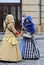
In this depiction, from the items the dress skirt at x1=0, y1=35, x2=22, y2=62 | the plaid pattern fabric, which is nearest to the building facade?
the plaid pattern fabric

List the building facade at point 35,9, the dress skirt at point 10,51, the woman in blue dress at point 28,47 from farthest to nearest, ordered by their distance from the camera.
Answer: the building facade at point 35,9, the woman in blue dress at point 28,47, the dress skirt at point 10,51

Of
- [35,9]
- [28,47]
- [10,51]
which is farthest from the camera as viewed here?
[35,9]

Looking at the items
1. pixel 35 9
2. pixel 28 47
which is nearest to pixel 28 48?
pixel 28 47

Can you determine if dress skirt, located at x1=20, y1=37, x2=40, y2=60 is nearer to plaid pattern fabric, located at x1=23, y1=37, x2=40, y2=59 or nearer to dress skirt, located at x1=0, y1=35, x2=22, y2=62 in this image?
plaid pattern fabric, located at x1=23, y1=37, x2=40, y2=59

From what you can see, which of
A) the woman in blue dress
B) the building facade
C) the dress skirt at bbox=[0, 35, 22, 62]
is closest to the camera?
the dress skirt at bbox=[0, 35, 22, 62]

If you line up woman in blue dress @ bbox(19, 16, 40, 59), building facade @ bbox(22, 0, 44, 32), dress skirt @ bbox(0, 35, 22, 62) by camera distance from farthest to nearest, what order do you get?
building facade @ bbox(22, 0, 44, 32) → woman in blue dress @ bbox(19, 16, 40, 59) → dress skirt @ bbox(0, 35, 22, 62)

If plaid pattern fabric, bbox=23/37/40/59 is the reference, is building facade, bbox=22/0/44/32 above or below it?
above

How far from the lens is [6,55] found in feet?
31.0

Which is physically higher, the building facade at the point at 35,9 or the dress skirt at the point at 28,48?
the building facade at the point at 35,9

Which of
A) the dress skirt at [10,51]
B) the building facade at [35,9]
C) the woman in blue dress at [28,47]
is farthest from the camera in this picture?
the building facade at [35,9]

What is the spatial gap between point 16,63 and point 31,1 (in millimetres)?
12229

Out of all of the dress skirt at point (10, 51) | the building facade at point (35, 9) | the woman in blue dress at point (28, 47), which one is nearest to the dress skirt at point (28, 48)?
the woman in blue dress at point (28, 47)

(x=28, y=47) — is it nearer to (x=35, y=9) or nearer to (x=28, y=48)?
(x=28, y=48)

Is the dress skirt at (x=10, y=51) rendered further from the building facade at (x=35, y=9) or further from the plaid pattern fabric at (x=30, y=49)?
the building facade at (x=35, y=9)
